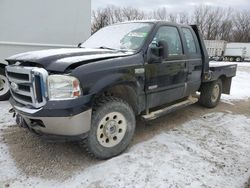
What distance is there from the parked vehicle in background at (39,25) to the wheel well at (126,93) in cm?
372

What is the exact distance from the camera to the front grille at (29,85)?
300cm

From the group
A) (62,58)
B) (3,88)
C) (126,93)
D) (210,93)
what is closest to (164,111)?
(126,93)

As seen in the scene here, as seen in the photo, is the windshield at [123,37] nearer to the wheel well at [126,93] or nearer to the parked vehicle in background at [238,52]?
the wheel well at [126,93]

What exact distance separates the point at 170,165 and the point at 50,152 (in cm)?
176

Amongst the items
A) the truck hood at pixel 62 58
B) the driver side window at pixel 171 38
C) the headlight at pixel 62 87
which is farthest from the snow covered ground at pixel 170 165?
the driver side window at pixel 171 38

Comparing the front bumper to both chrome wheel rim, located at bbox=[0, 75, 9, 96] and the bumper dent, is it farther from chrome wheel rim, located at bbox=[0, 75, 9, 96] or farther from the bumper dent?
chrome wheel rim, located at bbox=[0, 75, 9, 96]

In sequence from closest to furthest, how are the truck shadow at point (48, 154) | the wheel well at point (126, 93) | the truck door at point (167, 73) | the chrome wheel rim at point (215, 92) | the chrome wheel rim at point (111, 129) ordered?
the truck shadow at point (48, 154) → the chrome wheel rim at point (111, 129) → the wheel well at point (126, 93) → the truck door at point (167, 73) → the chrome wheel rim at point (215, 92)

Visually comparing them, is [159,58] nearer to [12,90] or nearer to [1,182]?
[12,90]

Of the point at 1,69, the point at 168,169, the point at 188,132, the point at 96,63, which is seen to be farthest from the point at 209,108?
the point at 1,69

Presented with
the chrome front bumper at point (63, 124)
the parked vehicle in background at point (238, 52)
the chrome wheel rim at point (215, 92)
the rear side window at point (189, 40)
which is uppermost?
the rear side window at point (189, 40)

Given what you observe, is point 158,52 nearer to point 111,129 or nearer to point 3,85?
point 111,129

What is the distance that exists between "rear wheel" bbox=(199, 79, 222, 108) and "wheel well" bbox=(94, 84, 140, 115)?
302cm

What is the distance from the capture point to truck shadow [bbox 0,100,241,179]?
3271mm

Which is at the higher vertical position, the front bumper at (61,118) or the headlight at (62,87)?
the headlight at (62,87)
